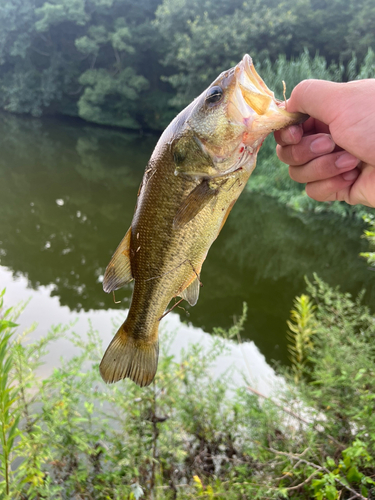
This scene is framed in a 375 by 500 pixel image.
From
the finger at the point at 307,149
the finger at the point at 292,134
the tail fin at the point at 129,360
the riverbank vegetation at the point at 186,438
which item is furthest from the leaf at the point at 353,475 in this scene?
the finger at the point at 292,134

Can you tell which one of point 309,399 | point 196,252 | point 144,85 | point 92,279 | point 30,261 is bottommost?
point 309,399

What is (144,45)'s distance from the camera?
28344 millimetres

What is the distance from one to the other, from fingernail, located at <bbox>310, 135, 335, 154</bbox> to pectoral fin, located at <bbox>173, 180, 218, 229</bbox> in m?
0.59

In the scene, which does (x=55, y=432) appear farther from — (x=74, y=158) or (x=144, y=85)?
(x=144, y=85)

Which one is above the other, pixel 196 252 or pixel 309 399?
pixel 196 252

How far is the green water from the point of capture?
641cm

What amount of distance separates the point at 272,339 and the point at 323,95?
4562 mm

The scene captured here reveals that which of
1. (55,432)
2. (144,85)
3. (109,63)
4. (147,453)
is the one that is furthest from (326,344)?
(109,63)

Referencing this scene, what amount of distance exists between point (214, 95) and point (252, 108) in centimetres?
15

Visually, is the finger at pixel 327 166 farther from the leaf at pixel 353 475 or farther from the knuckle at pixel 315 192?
the leaf at pixel 353 475

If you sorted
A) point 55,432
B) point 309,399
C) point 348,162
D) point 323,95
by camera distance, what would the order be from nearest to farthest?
point 323,95 → point 348,162 → point 55,432 → point 309,399

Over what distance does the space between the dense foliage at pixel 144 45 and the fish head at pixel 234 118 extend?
70.5 ft

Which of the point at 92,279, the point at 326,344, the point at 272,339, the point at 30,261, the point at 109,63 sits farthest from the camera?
the point at 109,63

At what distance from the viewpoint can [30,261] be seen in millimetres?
7594
